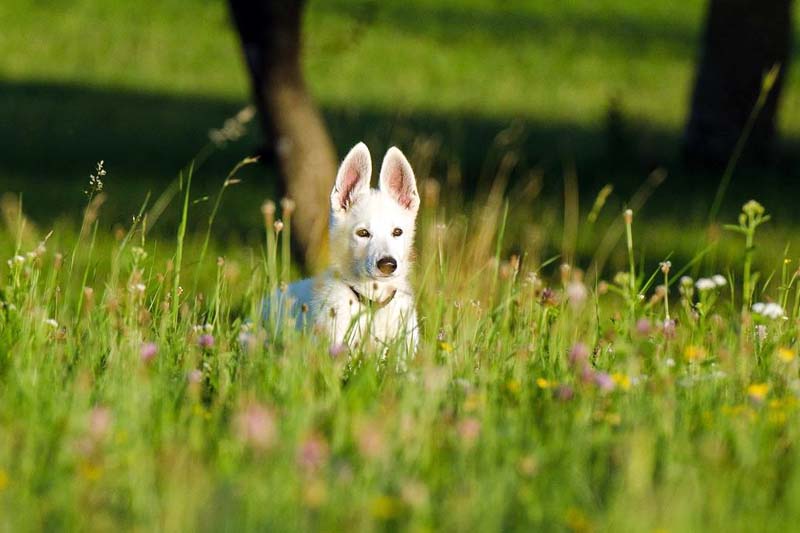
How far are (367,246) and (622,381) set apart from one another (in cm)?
150

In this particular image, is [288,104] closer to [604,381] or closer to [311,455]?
[604,381]

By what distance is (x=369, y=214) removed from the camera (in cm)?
527

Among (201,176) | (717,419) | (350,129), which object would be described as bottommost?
(717,419)

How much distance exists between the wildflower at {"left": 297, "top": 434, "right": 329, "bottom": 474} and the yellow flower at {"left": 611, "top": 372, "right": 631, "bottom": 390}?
110 centimetres

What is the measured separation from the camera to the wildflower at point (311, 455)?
2998 millimetres

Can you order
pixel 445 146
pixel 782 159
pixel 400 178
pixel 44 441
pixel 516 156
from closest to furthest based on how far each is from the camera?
pixel 44 441 → pixel 400 178 → pixel 782 159 → pixel 516 156 → pixel 445 146

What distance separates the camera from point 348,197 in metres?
5.37

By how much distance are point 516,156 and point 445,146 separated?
154cm

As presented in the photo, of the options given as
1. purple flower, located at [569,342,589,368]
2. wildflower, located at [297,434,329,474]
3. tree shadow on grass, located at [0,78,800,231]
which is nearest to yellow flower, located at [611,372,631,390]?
purple flower, located at [569,342,589,368]

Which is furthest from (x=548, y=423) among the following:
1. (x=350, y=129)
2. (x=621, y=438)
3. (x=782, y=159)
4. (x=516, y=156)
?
(x=350, y=129)

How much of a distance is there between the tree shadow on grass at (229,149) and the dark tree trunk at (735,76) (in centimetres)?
45

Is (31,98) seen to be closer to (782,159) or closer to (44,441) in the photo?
(782,159)

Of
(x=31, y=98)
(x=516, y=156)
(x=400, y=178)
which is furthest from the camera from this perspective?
(x=31, y=98)

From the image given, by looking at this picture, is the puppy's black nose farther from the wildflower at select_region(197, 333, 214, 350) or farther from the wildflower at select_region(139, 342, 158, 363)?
the wildflower at select_region(139, 342, 158, 363)
